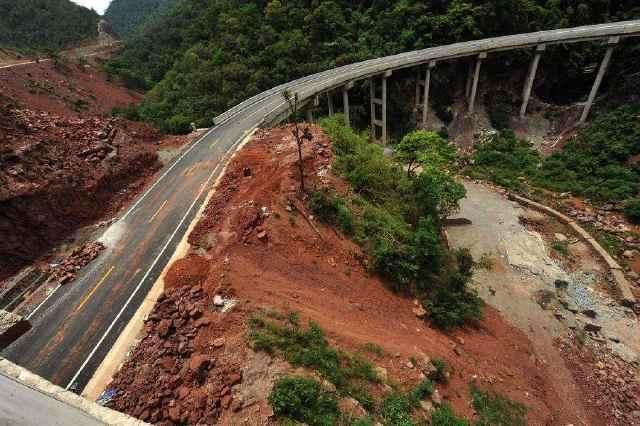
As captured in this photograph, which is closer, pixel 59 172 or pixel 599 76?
pixel 59 172

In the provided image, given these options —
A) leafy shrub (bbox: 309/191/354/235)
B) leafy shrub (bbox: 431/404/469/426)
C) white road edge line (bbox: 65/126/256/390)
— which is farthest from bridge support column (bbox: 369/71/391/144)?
leafy shrub (bbox: 431/404/469/426)

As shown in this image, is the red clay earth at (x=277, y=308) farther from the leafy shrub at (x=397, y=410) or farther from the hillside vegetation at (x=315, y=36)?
the hillside vegetation at (x=315, y=36)

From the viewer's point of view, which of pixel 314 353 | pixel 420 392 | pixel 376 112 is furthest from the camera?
pixel 376 112

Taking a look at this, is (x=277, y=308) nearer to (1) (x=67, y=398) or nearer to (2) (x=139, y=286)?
(2) (x=139, y=286)

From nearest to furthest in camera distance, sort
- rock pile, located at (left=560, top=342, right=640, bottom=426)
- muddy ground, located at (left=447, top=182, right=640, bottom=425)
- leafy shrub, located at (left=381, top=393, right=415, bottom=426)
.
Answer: leafy shrub, located at (left=381, top=393, right=415, bottom=426), rock pile, located at (left=560, top=342, right=640, bottom=426), muddy ground, located at (left=447, top=182, right=640, bottom=425)

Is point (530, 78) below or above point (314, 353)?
above

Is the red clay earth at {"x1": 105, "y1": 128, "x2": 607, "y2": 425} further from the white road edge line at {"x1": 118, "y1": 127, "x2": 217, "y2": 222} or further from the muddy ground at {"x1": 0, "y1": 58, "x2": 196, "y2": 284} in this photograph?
the muddy ground at {"x1": 0, "y1": 58, "x2": 196, "y2": 284}

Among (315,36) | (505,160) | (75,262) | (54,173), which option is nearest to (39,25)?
(315,36)
